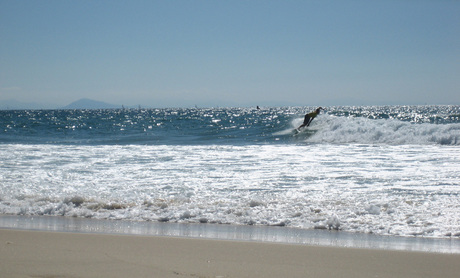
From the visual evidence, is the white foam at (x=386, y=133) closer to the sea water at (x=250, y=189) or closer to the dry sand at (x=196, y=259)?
the sea water at (x=250, y=189)

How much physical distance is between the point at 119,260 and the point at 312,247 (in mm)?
2107

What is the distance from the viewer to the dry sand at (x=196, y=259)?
12.5ft

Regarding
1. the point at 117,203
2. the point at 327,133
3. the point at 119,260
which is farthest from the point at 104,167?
the point at 327,133

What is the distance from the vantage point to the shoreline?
4953 mm

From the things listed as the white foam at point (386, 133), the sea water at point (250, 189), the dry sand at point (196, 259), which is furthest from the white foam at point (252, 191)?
the white foam at point (386, 133)

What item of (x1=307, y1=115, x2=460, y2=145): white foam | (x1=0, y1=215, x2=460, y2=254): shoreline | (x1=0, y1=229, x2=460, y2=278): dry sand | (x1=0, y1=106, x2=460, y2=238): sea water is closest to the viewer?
(x1=0, y1=229, x2=460, y2=278): dry sand

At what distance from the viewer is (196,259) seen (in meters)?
4.25

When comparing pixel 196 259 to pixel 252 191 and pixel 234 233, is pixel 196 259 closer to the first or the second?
pixel 234 233

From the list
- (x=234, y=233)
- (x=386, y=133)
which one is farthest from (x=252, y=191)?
(x=386, y=133)

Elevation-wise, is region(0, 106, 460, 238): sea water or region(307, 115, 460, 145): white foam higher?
region(307, 115, 460, 145): white foam

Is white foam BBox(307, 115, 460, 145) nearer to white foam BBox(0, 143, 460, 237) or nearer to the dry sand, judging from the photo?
white foam BBox(0, 143, 460, 237)

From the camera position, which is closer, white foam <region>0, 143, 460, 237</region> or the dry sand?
the dry sand

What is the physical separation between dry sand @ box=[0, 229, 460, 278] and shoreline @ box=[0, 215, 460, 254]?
0.31 meters

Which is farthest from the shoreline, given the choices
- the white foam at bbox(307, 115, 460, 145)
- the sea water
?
the white foam at bbox(307, 115, 460, 145)
